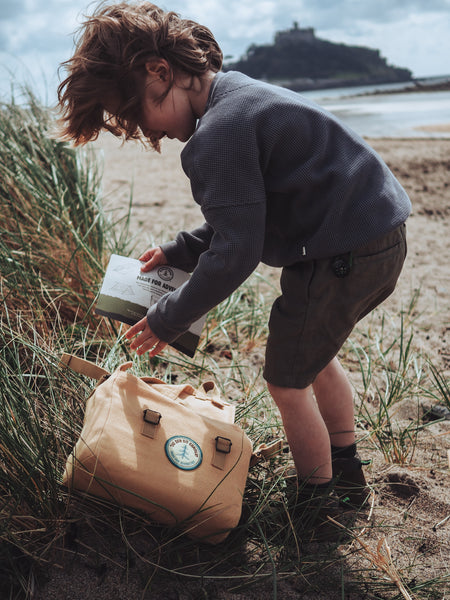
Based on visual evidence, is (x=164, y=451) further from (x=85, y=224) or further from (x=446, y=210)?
(x=446, y=210)

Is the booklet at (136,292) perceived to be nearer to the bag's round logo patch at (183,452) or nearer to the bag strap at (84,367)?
the bag strap at (84,367)

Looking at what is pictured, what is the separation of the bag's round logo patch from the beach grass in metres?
0.19

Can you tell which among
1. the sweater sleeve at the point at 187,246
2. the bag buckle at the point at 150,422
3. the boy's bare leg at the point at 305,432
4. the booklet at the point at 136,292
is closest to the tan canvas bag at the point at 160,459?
the bag buckle at the point at 150,422

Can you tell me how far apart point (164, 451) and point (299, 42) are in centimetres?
10027

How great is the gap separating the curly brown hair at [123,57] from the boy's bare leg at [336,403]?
1052 millimetres

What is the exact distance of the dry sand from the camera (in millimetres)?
1450

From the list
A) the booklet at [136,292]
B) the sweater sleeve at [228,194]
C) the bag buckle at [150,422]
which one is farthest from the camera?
the booklet at [136,292]

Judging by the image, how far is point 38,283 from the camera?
2.52 metres

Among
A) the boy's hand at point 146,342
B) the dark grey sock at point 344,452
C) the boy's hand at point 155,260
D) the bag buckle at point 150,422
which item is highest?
the boy's hand at point 155,260

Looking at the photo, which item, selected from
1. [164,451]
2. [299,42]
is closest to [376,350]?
[164,451]

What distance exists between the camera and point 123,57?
5.10 ft

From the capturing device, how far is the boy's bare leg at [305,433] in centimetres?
168

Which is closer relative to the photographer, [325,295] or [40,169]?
[325,295]

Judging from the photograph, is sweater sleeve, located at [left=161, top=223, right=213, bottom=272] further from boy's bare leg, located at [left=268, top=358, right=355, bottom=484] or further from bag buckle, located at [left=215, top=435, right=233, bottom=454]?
bag buckle, located at [left=215, top=435, right=233, bottom=454]
